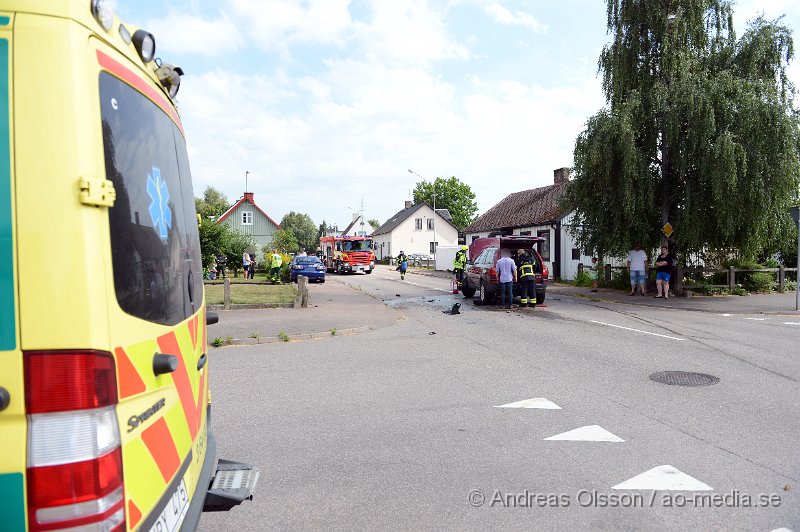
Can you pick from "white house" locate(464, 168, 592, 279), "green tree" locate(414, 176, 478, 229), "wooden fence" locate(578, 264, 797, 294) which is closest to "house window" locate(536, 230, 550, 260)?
"white house" locate(464, 168, 592, 279)

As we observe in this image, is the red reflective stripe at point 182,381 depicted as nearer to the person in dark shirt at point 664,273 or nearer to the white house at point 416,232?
the person in dark shirt at point 664,273

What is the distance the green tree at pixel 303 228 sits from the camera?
362 feet

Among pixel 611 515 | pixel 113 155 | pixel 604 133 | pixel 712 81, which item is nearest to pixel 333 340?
pixel 611 515

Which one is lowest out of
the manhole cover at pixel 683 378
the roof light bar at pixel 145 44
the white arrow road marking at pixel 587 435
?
the white arrow road marking at pixel 587 435

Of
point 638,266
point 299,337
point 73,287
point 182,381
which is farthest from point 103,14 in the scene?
point 638,266

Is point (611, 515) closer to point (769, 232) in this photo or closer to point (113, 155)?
point (113, 155)

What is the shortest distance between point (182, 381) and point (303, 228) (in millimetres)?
113223

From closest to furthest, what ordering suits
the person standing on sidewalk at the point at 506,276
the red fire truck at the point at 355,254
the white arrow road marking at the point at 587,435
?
1. the white arrow road marking at the point at 587,435
2. the person standing on sidewalk at the point at 506,276
3. the red fire truck at the point at 355,254

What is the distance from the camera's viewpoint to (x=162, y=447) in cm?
244

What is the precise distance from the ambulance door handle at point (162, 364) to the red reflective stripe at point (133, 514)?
1.67 ft

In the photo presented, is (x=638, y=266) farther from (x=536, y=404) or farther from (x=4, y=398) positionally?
(x=4, y=398)

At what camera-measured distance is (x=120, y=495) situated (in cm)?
198

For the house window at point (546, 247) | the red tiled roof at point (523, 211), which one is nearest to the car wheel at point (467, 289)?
the red tiled roof at point (523, 211)

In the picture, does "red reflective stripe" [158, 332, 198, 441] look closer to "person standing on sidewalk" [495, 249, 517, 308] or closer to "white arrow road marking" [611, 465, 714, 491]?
"white arrow road marking" [611, 465, 714, 491]
